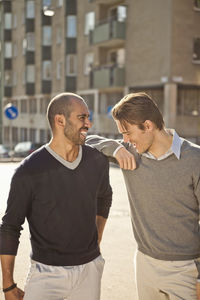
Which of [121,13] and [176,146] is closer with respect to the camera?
[176,146]

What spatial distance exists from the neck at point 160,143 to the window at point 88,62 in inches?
1249

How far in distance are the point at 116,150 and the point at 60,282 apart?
0.89 metres

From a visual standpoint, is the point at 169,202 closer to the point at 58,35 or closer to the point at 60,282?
the point at 60,282

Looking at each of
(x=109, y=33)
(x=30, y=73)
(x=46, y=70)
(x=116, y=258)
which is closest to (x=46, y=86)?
(x=46, y=70)

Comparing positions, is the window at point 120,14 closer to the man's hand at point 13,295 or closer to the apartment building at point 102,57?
the apartment building at point 102,57

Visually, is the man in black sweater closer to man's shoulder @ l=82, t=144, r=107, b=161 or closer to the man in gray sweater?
man's shoulder @ l=82, t=144, r=107, b=161

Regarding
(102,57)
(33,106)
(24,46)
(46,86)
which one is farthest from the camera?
(24,46)

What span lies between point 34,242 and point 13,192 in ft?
1.21

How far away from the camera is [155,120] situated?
9.12ft

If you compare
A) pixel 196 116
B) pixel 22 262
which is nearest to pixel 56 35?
pixel 196 116

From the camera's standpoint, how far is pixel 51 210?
2746mm

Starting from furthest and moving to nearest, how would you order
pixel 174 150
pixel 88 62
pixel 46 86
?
pixel 46 86 < pixel 88 62 < pixel 174 150

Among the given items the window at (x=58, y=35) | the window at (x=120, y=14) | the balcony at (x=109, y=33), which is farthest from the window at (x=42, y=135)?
the window at (x=120, y=14)

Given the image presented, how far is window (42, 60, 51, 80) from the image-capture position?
4126cm
